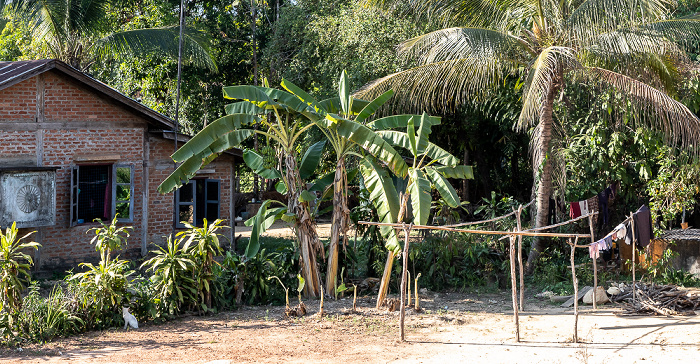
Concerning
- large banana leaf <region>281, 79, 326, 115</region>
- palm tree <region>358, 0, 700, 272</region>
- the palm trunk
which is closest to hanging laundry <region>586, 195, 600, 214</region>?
the palm trunk

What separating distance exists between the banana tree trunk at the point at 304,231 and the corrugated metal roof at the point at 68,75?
3.94 m

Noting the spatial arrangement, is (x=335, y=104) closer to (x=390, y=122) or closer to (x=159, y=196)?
(x=390, y=122)

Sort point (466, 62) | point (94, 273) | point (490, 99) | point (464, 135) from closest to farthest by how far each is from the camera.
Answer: point (94, 273)
point (466, 62)
point (490, 99)
point (464, 135)

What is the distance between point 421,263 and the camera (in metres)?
11.8

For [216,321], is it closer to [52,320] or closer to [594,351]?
[52,320]

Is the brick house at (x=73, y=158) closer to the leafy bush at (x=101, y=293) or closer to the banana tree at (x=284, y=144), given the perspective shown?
the banana tree at (x=284, y=144)

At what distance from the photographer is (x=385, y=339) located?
8.45 m

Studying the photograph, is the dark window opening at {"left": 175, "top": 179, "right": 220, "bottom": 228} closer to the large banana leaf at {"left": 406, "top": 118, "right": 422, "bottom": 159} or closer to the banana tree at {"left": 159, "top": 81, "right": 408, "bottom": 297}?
the banana tree at {"left": 159, "top": 81, "right": 408, "bottom": 297}

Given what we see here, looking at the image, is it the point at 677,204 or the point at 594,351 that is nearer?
the point at 594,351

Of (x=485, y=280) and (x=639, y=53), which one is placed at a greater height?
(x=639, y=53)

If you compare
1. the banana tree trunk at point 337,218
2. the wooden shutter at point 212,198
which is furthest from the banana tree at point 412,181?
the wooden shutter at point 212,198

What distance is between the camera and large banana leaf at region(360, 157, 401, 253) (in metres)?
9.52

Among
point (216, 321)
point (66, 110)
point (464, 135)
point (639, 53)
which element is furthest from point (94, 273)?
point (464, 135)

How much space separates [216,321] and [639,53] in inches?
318
